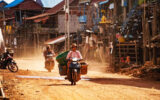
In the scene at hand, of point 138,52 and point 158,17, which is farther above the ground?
point 158,17

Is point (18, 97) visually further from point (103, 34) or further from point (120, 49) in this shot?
point (103, 34)

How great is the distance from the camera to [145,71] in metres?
14.8

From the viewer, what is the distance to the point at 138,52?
18.1 meters

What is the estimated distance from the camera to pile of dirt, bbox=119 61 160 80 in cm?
1394

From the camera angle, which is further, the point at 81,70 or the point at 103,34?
the point at 103,34

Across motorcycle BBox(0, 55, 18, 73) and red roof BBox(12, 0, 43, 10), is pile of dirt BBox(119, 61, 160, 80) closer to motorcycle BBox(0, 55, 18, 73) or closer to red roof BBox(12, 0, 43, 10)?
motorcycle BBox(0, 55, 18, 73)

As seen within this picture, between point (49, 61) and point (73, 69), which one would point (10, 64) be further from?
point (73, 69)

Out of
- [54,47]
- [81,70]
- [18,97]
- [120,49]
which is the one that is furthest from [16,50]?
[18,97]

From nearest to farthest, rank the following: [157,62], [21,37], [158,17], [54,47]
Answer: [157,62] → [158,17] → [54,47] → [21,37]

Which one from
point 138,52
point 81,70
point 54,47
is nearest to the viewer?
point 81,70

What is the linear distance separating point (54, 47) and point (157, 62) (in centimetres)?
2406

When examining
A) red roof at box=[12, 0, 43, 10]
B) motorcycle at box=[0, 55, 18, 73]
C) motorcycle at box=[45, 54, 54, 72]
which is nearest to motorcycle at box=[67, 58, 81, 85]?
motorcycle at box=[0, 55, 18, 73]

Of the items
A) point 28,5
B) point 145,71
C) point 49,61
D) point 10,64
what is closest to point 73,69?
point 145,71

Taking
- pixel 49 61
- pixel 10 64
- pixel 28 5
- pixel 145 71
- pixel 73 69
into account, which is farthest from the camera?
pixel 28 5
